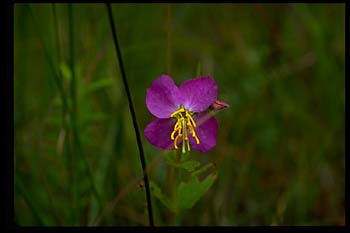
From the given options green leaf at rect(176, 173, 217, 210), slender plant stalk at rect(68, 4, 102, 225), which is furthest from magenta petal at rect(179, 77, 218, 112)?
slender plant stalk at rect(68, 4, 102, 225)

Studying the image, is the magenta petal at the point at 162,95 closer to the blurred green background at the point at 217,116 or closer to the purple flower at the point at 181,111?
the purple flower at the point at 181,111

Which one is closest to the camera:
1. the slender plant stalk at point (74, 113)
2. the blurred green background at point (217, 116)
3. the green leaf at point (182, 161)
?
the green leaf at point (182, 161)

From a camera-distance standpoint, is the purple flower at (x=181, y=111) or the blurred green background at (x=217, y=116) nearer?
the purple flower at (x=181, y=111)

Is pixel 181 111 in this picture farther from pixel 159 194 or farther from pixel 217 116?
pixel 217 116

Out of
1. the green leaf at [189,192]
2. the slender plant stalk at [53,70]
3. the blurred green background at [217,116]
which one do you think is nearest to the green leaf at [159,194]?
the green leaf at [189,192]

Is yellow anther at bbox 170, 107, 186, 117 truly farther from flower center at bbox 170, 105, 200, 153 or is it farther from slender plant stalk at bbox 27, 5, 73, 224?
slender plant stalk at bbox 27, 5, 73, 224
